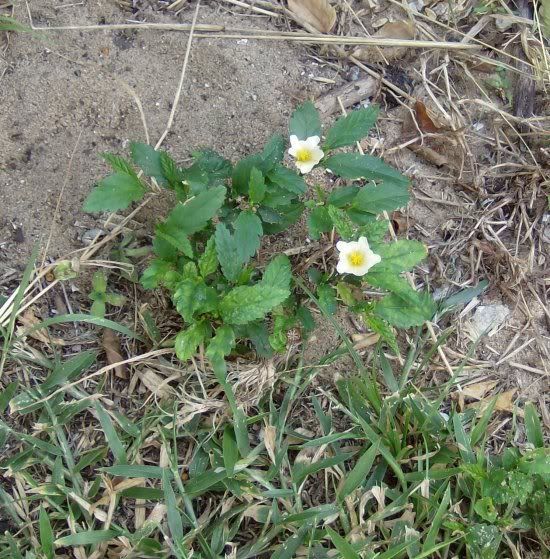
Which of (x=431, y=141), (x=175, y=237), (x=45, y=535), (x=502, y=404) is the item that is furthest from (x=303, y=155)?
(x=45, y=535)

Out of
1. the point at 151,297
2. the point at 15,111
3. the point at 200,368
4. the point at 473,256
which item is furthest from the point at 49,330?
the point at 473,256

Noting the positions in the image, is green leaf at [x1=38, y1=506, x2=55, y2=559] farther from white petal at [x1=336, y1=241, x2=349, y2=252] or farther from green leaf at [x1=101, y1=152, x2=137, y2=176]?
white petal at [x1=336, y1=241, x2=349, y2=252]

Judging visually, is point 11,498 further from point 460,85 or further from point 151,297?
point 460,85

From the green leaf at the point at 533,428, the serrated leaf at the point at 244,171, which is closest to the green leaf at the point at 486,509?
the green leaf at the point at 533,428

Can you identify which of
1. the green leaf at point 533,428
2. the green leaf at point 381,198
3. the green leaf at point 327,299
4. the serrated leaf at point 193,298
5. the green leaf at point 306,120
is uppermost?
the green leaf at point 306,120

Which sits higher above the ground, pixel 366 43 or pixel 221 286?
pixel 366 43

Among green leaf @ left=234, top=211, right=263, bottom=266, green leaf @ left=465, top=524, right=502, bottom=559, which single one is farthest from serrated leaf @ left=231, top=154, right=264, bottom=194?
green leaf @ left=465, top=524, right=502, bottom=559

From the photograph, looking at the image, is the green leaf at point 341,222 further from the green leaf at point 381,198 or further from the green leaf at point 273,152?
the green leaf at point 273,152
